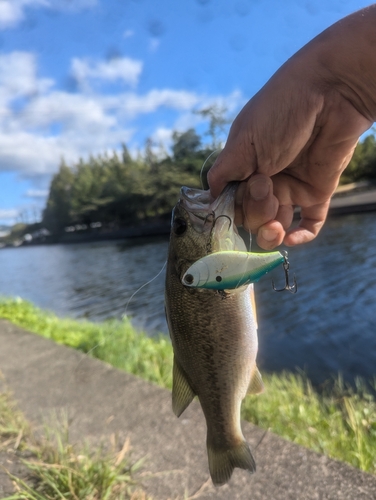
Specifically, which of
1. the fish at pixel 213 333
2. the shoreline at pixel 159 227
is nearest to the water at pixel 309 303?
the fish at pixel 213 333

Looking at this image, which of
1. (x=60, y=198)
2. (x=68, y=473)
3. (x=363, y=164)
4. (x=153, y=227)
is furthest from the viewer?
(x=60, y=198)

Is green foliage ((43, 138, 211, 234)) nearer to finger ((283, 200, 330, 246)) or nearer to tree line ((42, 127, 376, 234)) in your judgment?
tree line ((42, 127, 376, 234))

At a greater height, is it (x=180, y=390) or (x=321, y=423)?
(x=180, y=390)

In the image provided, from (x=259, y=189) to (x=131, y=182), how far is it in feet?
189

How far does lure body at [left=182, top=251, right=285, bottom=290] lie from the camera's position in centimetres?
138

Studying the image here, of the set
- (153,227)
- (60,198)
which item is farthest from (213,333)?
(60,198)

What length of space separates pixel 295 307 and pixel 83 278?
55.8ft

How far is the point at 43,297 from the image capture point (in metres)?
20.1

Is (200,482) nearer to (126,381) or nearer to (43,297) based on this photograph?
(126,381)

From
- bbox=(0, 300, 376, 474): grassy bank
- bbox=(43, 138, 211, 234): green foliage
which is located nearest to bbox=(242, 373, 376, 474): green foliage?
bbox=(0, 300, 376, 474): grassy bank

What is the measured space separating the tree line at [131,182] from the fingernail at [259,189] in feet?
3.10

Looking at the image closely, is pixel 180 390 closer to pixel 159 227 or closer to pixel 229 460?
pixel 229 460

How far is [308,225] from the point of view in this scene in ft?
8.66

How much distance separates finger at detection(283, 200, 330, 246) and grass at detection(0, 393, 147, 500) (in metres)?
1.85
